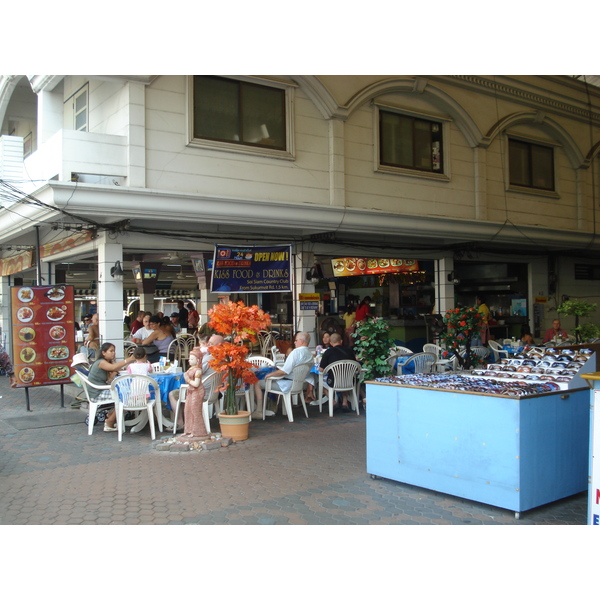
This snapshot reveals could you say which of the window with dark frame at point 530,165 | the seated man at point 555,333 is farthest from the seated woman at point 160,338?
the window with dark frame at point 530,165

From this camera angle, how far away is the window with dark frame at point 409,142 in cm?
1227

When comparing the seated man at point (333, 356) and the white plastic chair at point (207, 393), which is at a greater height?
the seated man at point (333, 356)

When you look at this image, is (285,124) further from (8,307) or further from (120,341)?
(8,307)

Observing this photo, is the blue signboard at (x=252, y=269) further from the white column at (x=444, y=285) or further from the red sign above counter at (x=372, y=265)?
the white column at (x=444, y=285)

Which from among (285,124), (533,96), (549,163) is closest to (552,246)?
(549,163)

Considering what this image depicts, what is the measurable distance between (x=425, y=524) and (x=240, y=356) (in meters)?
3.44

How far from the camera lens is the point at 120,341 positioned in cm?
1027

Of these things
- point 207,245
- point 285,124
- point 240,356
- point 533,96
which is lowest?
point 240,356

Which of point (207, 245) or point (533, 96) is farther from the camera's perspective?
point (533, 96)

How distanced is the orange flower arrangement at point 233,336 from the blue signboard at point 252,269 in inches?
144

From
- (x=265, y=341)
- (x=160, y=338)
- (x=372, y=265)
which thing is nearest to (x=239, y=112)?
(x=160, y=338)

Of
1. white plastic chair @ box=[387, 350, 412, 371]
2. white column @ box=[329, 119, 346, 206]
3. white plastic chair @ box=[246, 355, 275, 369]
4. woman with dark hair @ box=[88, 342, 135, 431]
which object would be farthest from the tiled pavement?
white column @ box=[329, 119, 346, 206]

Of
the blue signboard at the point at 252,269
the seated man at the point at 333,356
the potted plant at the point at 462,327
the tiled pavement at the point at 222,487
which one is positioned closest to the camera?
the tiled pavement at the point at 222,487

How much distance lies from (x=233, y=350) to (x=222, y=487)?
2.01 meters
